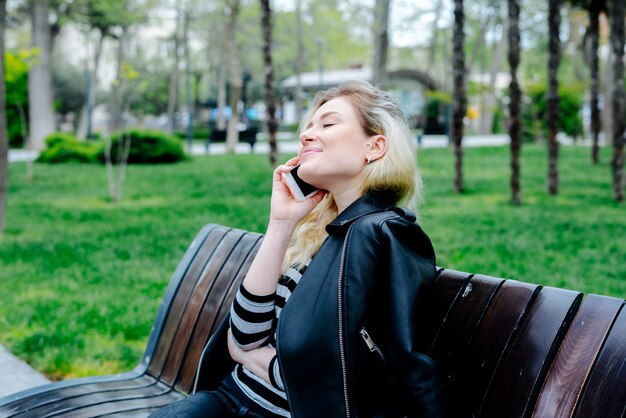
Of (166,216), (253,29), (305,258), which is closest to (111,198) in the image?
(166,216)

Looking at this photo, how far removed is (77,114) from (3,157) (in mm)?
38848

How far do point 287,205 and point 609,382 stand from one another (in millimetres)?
1001

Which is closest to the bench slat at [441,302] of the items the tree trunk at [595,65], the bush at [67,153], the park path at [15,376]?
the park path at [15,376]

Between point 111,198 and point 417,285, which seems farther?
point 111,198

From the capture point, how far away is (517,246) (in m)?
7.28

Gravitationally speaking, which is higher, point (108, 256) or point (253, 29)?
point (253, 29)

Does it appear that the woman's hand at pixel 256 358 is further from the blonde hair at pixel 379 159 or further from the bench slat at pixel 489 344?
the bench slat at pixel 489 344

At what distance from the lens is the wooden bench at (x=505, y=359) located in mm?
1797

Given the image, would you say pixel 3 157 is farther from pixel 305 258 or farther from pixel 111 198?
pixel 305 258

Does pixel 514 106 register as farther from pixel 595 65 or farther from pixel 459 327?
pixel 459 327

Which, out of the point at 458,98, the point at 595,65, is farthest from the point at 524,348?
the point at 595,65

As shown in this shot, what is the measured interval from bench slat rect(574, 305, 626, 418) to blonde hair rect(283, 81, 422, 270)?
68 cm

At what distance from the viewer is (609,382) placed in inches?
69.0

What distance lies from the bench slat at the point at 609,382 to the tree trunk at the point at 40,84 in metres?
27.9
